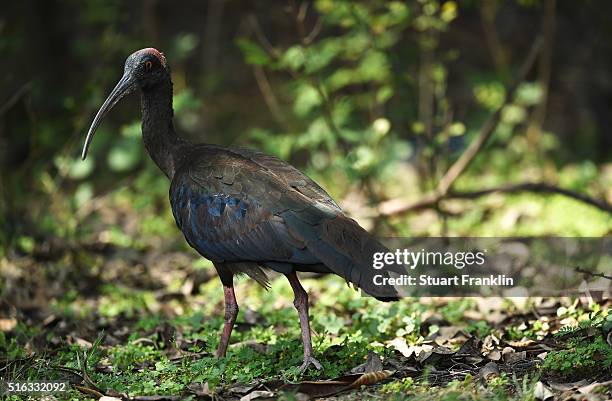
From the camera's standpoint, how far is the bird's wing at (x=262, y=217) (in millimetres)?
4887

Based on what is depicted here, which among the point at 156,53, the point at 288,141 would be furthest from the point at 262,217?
the point at 288,141

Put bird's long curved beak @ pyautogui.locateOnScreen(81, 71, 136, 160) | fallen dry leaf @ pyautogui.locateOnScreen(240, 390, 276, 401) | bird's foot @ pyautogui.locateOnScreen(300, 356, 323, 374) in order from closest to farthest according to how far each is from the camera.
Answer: fallen dry leaf @ pyautogui.locateOnScreen(240, 390, 276, 401) → bird's foot @ pyautogui.locateOnScreen(300, 356, 323, 374) → bird's long curved beak @ pyautogui.locateOnScreen(81, 71, 136, 160)

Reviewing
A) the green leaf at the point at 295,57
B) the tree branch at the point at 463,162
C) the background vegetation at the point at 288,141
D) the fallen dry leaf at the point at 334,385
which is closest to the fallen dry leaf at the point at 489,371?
the background vegetation at the point at 288,141

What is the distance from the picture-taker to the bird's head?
5.75 m

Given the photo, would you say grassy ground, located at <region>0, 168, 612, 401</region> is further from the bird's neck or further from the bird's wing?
the bird's neck

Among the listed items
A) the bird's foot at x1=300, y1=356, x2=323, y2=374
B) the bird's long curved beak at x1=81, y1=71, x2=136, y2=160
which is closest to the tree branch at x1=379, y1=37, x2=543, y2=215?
the bird's long curved beak at x1=81, y1=71, x2=136, y2=160

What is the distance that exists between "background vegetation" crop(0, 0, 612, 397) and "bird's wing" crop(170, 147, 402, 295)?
624 mm

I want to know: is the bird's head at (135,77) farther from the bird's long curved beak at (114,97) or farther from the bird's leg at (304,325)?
the bird's leg at (304,325)

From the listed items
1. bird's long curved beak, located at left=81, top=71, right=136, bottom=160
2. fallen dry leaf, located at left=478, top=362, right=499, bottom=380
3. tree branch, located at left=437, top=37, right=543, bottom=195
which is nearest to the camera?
fallen dry leaf, located at left=478, top=362, right=499, bottom=380

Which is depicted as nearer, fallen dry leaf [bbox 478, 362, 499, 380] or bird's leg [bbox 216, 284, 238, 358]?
fallen dry leaf [bbox 478, 362, 499, 380]

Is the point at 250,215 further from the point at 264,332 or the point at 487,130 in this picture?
the point at 487,130

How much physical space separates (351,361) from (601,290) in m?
1.89

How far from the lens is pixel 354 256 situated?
15.9 feet

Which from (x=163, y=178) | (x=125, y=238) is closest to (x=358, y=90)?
(x=163, y=178)
